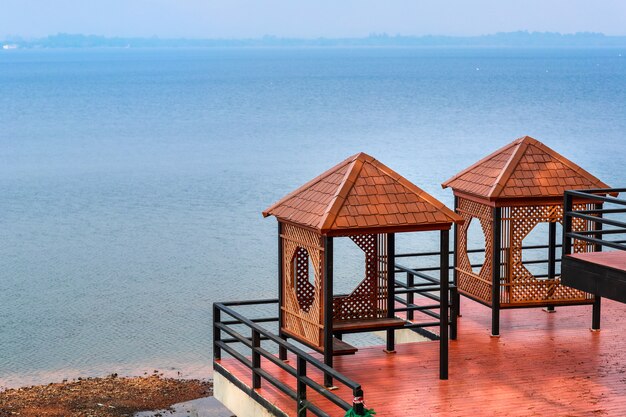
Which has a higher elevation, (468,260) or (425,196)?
(425,196)

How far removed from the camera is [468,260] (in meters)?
16.7

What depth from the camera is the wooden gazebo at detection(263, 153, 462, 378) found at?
13234mm

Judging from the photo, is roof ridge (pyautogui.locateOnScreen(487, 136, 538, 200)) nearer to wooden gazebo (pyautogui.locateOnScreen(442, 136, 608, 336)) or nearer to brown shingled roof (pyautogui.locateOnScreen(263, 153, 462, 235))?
wooden gazebo (pyautogui.locateOnScreen(442, 136, 608, 336))

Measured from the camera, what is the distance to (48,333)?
86.5 ft

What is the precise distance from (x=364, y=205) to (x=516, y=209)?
10.9 ft

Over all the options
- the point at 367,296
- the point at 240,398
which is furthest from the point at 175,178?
the point at 240,398

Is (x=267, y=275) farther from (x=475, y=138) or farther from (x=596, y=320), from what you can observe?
(x=475, y=138)

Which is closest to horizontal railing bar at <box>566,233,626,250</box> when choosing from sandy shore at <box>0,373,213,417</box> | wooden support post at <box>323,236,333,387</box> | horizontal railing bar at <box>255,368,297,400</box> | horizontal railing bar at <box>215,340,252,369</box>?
wooden support post at <box>323,236,333,387</box>

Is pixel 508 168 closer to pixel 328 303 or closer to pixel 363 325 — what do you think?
pixel 363 325

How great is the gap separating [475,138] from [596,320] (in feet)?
202

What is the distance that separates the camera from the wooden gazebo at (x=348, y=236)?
13.2 m

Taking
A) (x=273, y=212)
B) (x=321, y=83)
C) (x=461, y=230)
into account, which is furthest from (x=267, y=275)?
(x=321, y=83)

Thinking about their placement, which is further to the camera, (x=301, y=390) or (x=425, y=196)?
(x=425, y=196)

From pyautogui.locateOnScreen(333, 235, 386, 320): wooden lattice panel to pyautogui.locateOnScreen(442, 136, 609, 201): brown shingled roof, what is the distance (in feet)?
6.50
